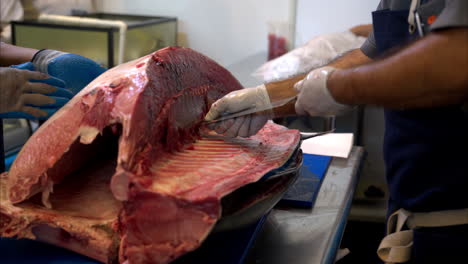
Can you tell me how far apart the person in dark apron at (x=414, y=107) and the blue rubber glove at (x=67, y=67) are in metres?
0.57

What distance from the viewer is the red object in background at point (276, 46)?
404 centimetres

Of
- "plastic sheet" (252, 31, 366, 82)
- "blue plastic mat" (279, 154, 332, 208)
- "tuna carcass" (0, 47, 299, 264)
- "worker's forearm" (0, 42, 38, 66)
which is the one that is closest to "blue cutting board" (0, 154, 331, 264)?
"tuna carcass" (0, 47, 299, 264)

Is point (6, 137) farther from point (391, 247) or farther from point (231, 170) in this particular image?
point (391, 247)

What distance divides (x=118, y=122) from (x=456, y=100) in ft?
2.76

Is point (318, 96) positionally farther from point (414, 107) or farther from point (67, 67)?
point (67, 67)

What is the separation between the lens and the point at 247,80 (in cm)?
361

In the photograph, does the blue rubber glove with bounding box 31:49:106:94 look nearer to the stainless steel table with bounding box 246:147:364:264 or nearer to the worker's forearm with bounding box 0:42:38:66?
the worker's forearm with bounding box 0:42:38:66

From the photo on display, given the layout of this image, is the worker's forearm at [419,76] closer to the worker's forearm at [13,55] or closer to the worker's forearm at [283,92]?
the worker's forearm at [283,92]

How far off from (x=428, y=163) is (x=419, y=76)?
1.31ft

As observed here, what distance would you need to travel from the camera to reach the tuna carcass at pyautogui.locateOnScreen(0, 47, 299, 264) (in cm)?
113

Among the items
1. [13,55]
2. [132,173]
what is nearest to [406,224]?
[132,173]

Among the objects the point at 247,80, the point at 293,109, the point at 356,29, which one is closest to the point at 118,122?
the point at 293,109

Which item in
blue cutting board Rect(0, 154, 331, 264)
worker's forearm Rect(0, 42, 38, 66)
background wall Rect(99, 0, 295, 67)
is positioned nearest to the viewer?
blue cutting board Rect(0, 154, 331, 264)

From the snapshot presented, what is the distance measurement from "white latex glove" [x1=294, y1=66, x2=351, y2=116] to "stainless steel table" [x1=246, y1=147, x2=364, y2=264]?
0.44m
